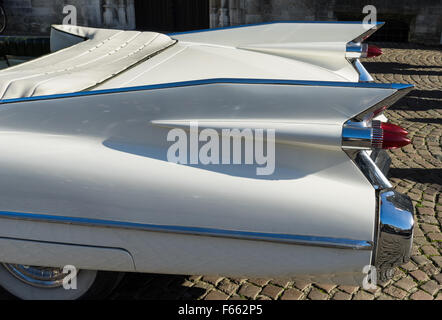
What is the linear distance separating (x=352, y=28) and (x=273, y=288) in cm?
180

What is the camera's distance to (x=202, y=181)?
6.03 feet

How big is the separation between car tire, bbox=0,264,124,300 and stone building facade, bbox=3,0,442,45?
10.5 metres

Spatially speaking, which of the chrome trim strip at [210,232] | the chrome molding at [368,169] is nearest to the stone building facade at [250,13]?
the chrome molding at [368,169]

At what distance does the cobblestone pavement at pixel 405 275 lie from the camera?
264cm

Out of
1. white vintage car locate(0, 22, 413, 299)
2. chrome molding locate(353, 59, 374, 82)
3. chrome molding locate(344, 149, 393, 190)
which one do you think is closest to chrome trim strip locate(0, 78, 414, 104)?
white vintage car locate(0, 22, 413, 299)

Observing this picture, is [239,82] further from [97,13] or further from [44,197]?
[97,13]

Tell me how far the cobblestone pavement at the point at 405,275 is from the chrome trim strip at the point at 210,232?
45cm

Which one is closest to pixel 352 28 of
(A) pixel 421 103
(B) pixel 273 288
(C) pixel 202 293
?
(B) pixel 273 288

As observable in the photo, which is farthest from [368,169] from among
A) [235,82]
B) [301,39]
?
[301,39]

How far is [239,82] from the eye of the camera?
6.08ft

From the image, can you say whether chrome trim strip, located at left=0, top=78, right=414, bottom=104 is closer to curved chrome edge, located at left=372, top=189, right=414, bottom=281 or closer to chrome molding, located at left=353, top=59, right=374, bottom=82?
curved chrome edge, located at left=372, top=189, right=414, bottom=281

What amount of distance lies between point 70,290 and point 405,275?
1.98m

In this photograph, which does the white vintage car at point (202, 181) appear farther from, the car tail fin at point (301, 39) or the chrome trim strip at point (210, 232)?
the car tail fin at point (301, 39)

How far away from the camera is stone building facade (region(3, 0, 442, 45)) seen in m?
11.1
